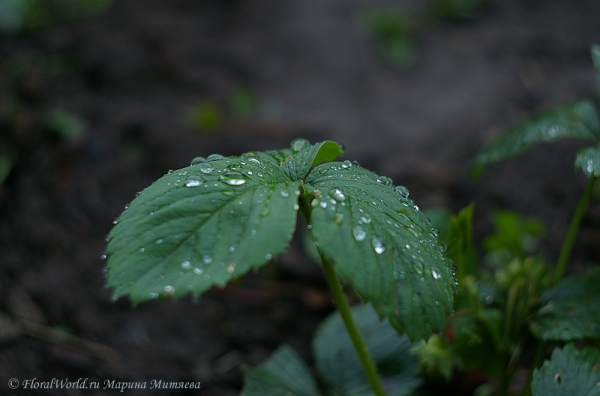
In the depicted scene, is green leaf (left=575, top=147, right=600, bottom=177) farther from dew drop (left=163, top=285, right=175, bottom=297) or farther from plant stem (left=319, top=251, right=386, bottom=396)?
dew drop (left=163, top=285, right=175, bottom=297)

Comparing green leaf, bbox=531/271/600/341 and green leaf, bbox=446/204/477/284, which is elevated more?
green leaf, bbox=446/204/477/284

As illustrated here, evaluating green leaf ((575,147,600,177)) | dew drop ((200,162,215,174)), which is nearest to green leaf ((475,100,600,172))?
green leaf ((575,147,600,177))

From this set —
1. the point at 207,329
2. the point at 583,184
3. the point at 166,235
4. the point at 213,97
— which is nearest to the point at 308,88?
the point at 213,97

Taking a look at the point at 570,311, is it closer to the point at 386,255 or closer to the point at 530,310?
the point at 530,310

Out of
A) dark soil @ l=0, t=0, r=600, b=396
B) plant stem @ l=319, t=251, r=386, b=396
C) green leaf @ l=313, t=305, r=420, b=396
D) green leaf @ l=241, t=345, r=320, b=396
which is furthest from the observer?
dark soil @ l=0, t=0, r=600, b=396

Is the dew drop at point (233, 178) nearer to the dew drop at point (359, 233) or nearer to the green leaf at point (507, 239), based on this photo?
the dew drop at point (359, 233)

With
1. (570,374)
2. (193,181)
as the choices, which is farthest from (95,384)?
(570,374)
